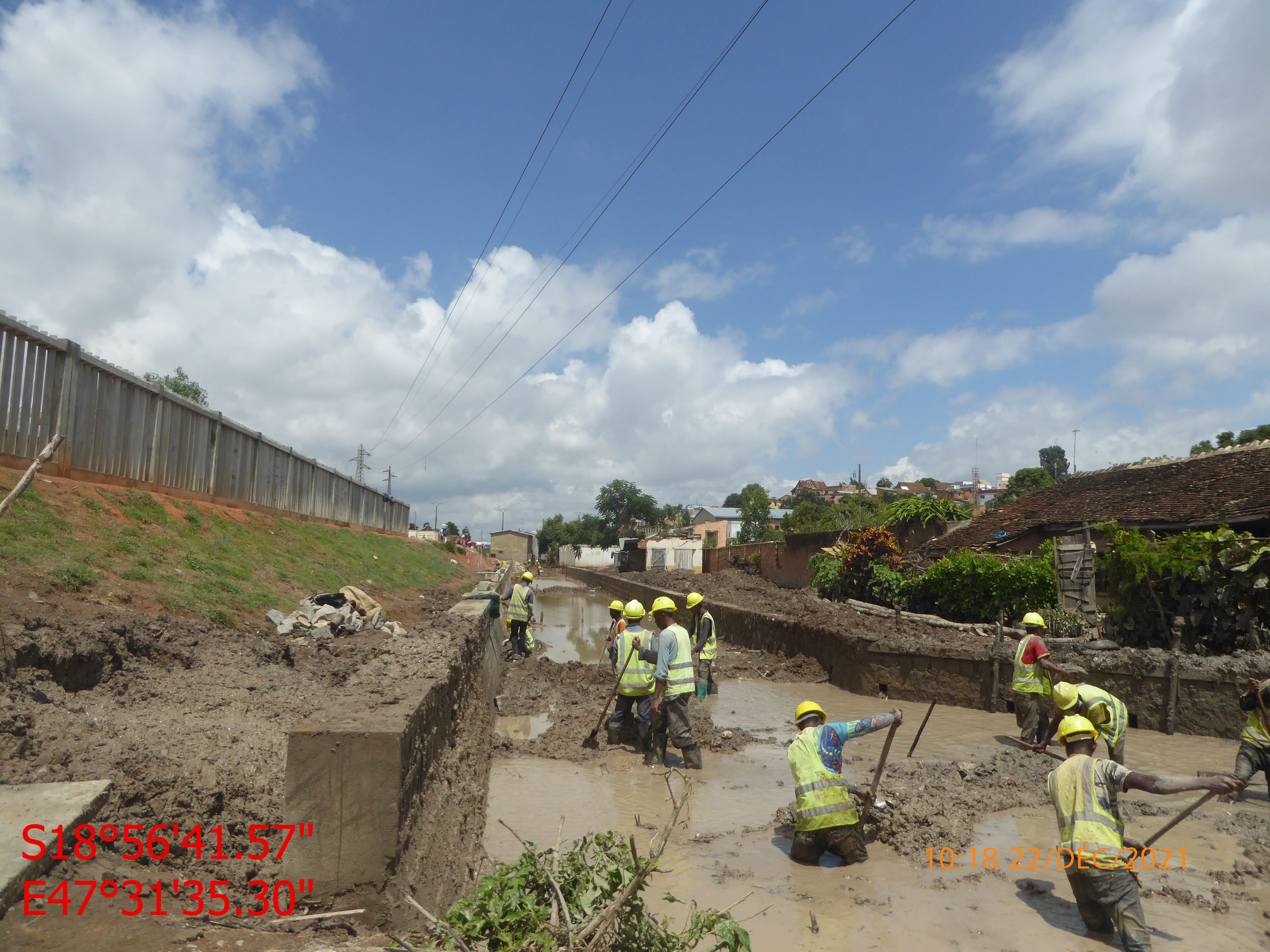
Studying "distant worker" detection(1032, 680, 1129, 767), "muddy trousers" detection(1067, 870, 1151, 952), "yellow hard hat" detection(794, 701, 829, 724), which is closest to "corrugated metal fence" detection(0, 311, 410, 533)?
"yellow hard hat" detection(794, 701, 829, 724)

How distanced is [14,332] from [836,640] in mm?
13473

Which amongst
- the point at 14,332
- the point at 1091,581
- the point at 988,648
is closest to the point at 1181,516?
the point at 1091,581

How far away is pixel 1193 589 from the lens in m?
11.2

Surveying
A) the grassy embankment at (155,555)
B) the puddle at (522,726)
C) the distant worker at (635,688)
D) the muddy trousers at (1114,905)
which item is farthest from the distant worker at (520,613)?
the muddy trousers at (1114,905)

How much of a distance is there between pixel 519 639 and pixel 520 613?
47.3 inches

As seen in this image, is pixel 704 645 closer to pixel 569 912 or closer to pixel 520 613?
pixel 520 613

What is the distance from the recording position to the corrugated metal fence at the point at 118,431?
8602 millimetres

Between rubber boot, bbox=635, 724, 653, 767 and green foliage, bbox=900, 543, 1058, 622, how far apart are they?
9316 mm

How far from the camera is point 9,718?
3691 millimetres

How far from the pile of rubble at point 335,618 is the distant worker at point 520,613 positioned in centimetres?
491

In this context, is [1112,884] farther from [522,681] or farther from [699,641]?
[522,681]

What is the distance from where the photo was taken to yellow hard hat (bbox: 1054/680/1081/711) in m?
5.83

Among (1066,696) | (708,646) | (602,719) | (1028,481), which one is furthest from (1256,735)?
(1028,481)

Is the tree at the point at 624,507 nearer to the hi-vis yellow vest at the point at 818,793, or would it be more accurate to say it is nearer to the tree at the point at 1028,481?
the tree at the point at 1028,481
